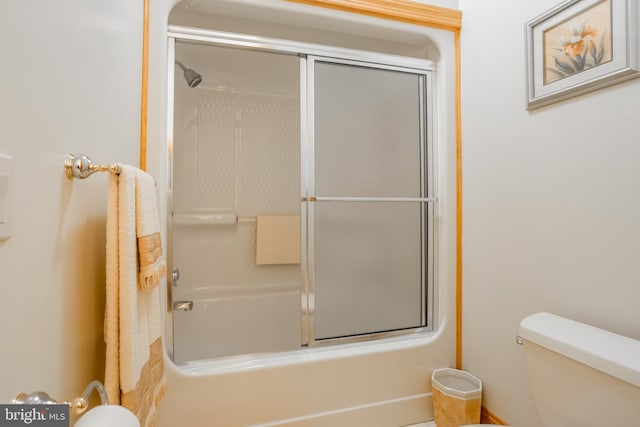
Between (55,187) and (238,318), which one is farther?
(238,318)

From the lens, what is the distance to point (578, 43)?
1210 mm

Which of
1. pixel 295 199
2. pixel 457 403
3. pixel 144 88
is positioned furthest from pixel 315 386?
pixel 144 88

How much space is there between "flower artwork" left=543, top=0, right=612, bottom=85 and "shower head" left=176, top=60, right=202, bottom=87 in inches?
73.9

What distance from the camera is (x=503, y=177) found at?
1.55 m

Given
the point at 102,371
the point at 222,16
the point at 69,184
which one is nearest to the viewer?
the point at 69,184

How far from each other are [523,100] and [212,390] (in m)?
1.87

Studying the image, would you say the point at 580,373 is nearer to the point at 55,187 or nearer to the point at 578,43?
the point at 578,43

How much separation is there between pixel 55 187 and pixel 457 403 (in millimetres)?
1797

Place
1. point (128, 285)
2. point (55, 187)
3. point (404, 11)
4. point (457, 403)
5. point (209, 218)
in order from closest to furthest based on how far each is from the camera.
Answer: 1. point (55, 187)
2. point (128, 285)
3. point (457, 403)
4. point (404, 11)
5. point (209, 218)

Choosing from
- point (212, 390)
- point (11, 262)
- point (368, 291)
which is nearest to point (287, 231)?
point (368, 291)

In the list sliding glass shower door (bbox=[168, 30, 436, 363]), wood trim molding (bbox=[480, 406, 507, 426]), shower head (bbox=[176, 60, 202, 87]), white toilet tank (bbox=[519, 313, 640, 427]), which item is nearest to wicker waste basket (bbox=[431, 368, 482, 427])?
wood trim molding (bbox=[480, 406, 507, 426])

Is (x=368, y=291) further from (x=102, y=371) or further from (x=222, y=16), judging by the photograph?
(x=222, y=16)

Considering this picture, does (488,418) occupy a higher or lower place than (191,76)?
lower

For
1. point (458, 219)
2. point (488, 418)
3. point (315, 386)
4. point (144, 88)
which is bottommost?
point (488, 418)
